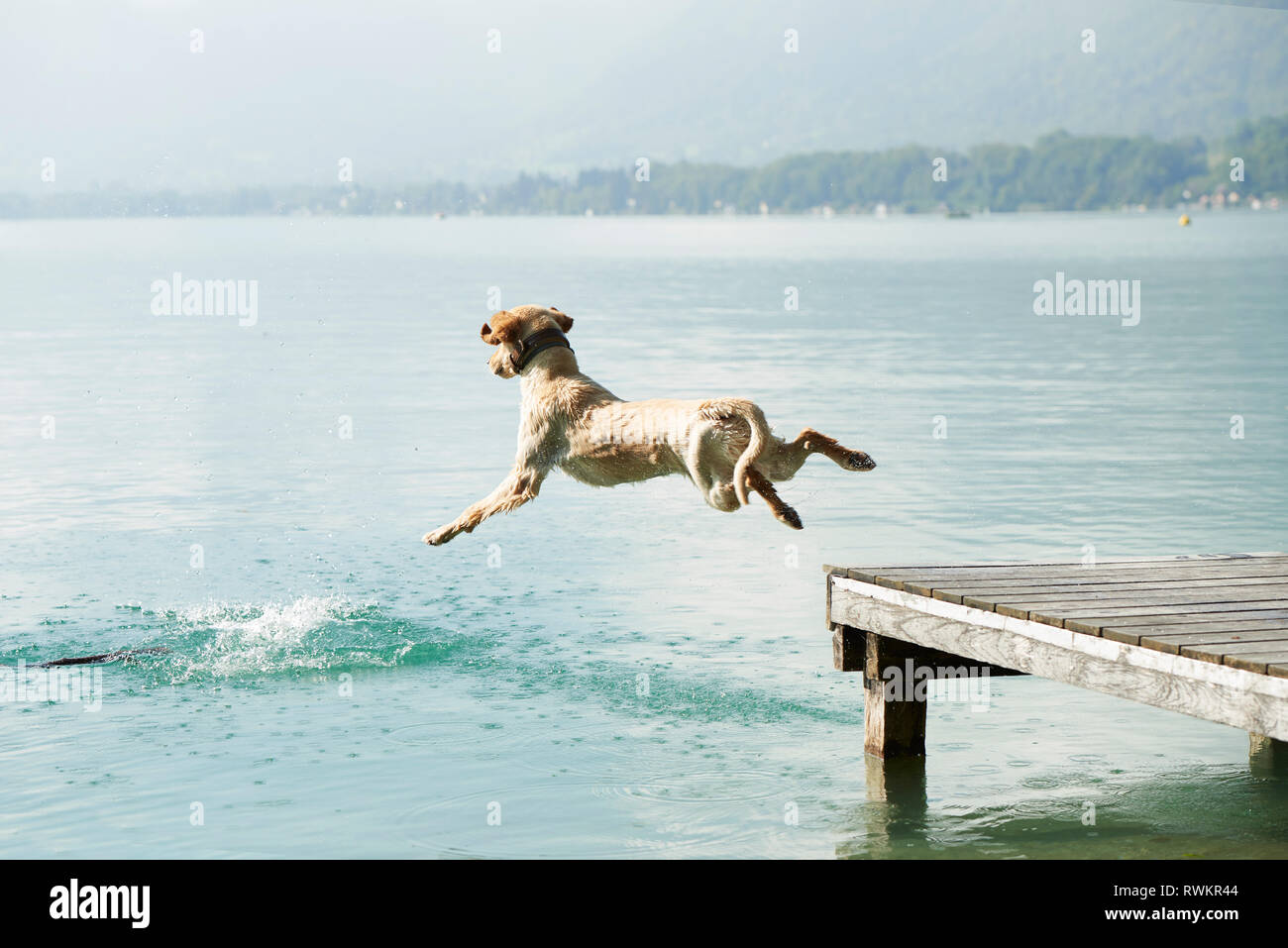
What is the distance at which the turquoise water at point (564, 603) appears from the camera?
1004 cm

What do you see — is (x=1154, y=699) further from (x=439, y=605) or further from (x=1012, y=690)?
(x=439, y=605)

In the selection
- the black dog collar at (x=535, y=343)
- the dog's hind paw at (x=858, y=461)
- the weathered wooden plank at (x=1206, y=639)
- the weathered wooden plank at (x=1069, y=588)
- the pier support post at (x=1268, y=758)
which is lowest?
Answer: the pier support post at (x=1268, y=758)

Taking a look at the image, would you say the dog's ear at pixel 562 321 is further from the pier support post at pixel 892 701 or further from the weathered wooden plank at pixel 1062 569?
the pier support post at pixel 892 701

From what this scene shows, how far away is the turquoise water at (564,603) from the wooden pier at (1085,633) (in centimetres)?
85

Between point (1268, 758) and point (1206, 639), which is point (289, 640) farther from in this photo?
point (1206, 639)

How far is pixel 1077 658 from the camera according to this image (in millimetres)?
8367

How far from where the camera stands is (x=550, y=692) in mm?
12336

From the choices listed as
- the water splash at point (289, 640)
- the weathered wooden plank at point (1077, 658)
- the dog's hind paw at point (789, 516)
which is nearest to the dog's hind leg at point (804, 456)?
the dog's hind paw at point (789, 516)

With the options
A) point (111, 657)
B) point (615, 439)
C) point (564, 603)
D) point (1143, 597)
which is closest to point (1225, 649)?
point (1143, 597)

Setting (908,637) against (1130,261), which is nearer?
(908,637)

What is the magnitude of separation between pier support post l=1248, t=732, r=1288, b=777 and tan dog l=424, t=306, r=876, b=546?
3.91 m

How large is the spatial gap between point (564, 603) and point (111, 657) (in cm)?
391
